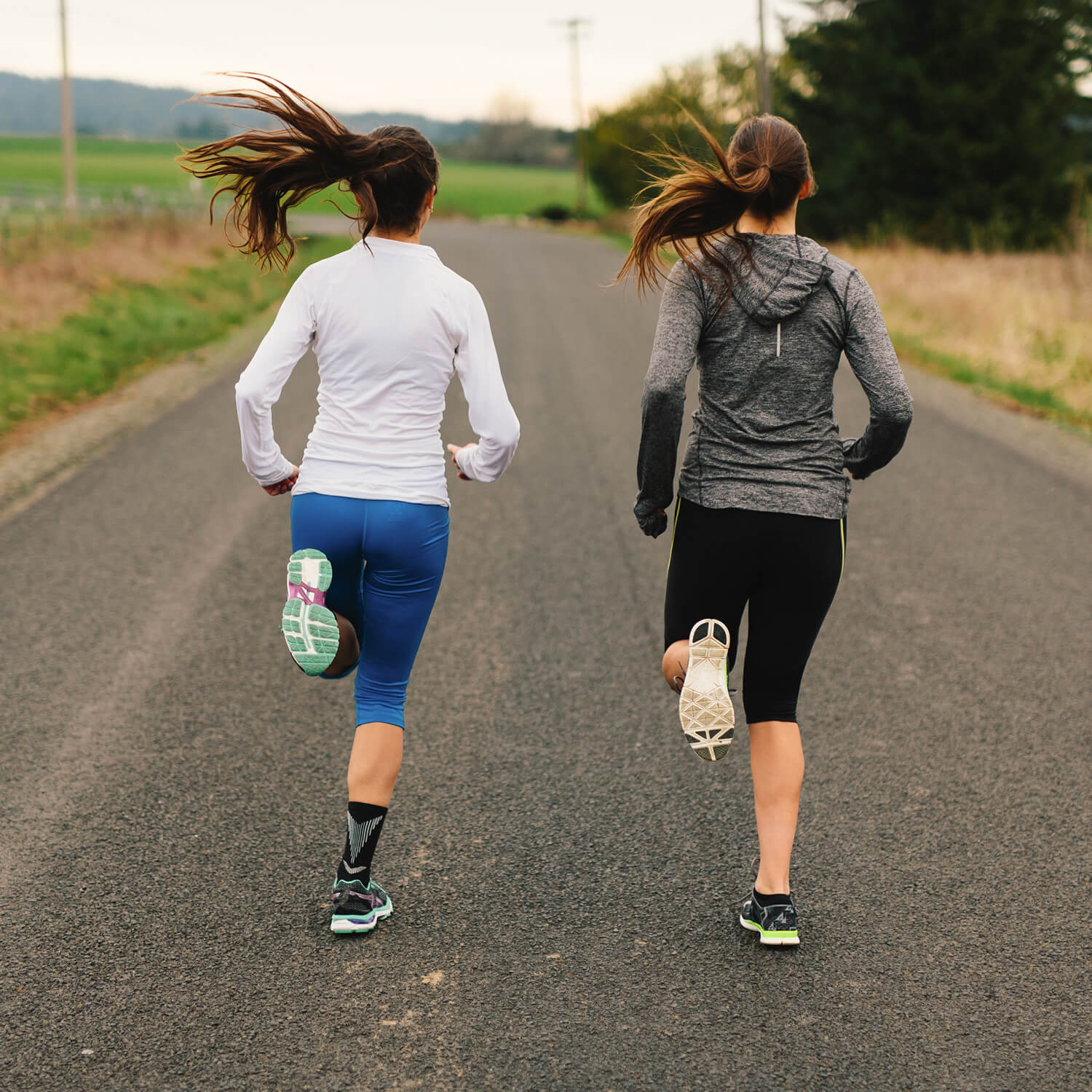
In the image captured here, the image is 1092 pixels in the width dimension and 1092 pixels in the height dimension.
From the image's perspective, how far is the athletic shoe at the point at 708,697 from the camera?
281 centimetres

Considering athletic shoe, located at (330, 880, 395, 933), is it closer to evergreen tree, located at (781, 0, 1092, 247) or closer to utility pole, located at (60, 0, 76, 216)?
evergreen tree, located at (781, 0, 1092, 247)

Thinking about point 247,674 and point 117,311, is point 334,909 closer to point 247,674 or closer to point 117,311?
point 247,674

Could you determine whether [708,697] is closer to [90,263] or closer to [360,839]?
[360,839]

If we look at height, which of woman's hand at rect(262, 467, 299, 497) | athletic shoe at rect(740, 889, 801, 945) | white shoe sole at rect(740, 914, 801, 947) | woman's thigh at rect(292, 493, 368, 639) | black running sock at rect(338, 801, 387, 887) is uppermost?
woman's hand at rect(262, 467, 299, 497)

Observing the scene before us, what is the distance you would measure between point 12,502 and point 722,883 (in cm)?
594

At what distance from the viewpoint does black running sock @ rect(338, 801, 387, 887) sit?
2947mm

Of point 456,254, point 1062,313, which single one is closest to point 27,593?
point 1062,313

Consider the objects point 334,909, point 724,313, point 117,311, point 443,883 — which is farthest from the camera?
point 117,311

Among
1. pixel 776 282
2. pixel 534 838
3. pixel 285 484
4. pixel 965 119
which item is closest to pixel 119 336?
pixel 285 484

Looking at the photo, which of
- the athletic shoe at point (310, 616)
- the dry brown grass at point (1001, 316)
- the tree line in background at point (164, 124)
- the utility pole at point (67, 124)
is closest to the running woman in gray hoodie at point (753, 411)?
the athletic shoe at point (310, 616)

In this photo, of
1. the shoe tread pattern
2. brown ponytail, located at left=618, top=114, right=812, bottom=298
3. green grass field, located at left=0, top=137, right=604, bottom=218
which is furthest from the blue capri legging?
green grass field, located at left=0, top=137, right=604, bottom=218

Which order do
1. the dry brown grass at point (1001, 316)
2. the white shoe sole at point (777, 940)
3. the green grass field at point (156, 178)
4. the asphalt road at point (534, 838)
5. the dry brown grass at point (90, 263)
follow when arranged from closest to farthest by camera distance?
the asphalt road at point (534, 838) → the white shoe sole at point (777, 940) → the dry brown grass at point (1001, 316) → the dry brown grass at point (90, 263) → the green grass field at point (156, 178)

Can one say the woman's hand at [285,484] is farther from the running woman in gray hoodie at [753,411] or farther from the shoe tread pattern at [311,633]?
the running woman in gray hoodie at [753,411]

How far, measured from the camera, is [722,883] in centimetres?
326
